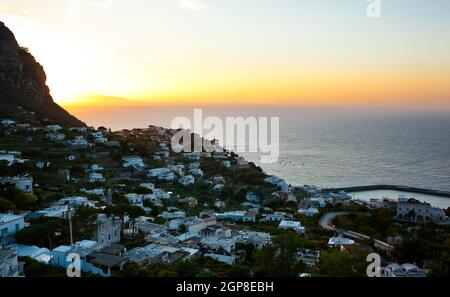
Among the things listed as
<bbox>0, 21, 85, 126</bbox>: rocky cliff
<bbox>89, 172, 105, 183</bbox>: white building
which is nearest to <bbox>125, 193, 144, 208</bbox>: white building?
<bbox>89, 172, 105, 183</bbox>: white building

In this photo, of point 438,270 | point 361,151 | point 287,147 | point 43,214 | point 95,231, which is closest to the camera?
point 438,270

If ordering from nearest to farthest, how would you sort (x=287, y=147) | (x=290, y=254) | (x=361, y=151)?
(x=290, y=254) → (x=361, y=151) → (x=287, y=147)

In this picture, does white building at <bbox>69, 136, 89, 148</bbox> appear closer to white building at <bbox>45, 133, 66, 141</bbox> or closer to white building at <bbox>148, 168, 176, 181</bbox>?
white building at <bbox>45, 133, 66, 141</bbox>

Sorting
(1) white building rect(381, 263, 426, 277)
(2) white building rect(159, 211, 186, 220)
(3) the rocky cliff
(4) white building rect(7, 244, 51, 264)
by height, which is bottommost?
(2) white building rect(159, 211, 186, 220)

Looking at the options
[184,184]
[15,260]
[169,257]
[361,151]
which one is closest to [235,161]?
[184,184]
